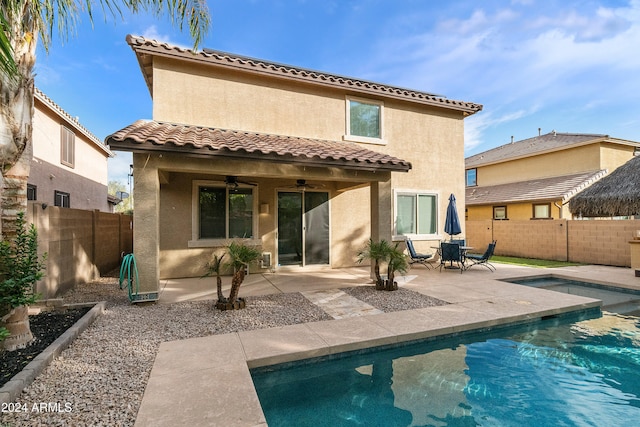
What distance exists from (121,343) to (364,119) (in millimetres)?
10787

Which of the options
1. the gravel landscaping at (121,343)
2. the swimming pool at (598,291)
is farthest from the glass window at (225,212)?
the swimming pool at (598,291)

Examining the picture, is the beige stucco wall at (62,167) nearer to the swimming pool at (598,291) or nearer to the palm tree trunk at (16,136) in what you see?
the palm tree trunk at (16,136)

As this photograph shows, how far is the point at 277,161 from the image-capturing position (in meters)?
7.52

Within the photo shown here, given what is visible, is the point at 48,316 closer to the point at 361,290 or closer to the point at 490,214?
the point at 361,290

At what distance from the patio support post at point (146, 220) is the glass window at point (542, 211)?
23.2m

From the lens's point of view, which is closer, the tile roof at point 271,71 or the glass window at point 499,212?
the tile roof at point 271,71

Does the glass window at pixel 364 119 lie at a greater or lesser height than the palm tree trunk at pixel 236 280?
greater

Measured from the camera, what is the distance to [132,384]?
365 cm

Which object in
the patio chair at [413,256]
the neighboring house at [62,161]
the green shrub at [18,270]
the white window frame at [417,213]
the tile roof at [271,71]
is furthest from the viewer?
the neighboring house at [62,161]

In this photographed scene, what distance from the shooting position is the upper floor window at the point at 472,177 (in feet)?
92.3

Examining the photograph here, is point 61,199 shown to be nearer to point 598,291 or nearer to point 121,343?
point 121,343

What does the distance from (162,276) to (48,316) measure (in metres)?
3.89

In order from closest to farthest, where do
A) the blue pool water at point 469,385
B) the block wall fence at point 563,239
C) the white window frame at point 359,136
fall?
1. the blue pool water at point 469,385
2. the white window frame at point 359,136
3. the block wall fence at point 563,239

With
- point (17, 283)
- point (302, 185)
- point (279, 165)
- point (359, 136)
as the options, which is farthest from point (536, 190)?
point (17, 283)
